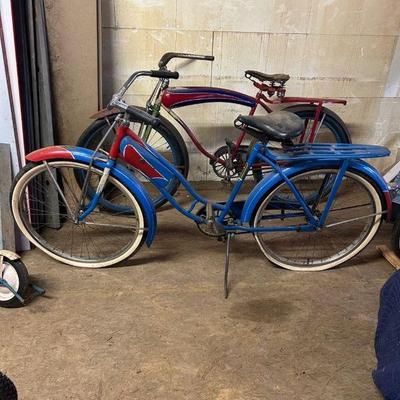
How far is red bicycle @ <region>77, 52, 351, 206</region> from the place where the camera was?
8.08 ft

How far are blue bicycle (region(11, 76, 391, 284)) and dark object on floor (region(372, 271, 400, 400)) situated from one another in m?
0.64

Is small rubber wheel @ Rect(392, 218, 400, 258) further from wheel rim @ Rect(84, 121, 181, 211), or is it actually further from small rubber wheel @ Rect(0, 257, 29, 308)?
small rubber wheel @ Rect(0, 257, 29, 308)

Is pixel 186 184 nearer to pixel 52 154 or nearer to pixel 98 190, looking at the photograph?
pixel 98 190

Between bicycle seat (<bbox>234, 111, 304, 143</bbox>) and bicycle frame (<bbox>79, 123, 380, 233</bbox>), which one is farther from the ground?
bicycle seat (<bbox>234, 111, 304, 143</bbox>)

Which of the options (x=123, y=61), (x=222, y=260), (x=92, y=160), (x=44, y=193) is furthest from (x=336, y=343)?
(x=123, y=61)

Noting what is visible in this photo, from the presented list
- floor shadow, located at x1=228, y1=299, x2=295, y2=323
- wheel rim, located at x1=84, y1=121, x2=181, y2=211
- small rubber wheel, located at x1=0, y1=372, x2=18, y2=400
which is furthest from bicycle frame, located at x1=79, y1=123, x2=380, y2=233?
small rubber wheel, located at x1=0, y1=372, x2=18, y2=400

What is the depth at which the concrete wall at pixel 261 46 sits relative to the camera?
8.79ft

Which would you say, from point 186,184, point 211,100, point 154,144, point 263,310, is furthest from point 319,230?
point 154,144

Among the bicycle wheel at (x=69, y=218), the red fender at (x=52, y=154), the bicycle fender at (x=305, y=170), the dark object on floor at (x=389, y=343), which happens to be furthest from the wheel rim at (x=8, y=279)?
the dark object on floor at (x=389, y=343)

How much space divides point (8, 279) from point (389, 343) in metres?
1.65

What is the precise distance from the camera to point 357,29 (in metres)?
2.85

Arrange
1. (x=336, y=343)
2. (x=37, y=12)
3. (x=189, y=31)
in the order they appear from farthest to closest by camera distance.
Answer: (x=189, y=31)
(x=37, y=12)
(x=336, y=343)

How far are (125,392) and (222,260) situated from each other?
98 cm

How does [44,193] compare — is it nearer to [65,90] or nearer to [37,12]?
[65,90]
